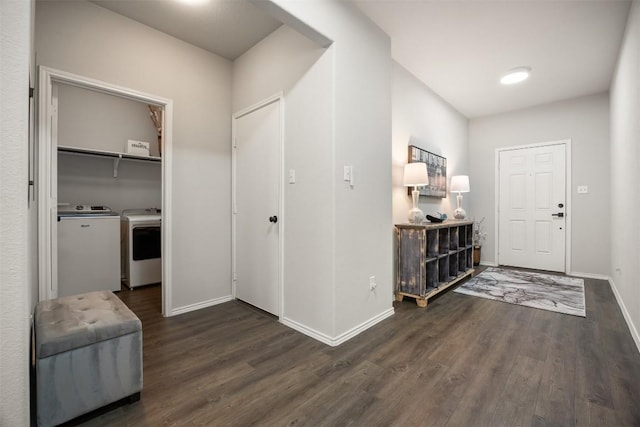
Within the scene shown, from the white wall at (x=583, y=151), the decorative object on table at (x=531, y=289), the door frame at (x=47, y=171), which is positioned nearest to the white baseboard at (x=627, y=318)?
the decorative object on table at (x=531, y=289)

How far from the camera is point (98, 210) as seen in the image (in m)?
3.53

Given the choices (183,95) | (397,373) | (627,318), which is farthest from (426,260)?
(183,95)

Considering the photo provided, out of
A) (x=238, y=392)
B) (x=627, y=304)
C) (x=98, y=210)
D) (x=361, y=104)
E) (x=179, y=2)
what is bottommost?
(x=238, y=392)

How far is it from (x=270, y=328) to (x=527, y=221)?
465 cm

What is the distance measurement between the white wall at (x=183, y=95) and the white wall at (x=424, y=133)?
1941 mm

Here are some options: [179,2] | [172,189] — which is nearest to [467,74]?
[179,2]

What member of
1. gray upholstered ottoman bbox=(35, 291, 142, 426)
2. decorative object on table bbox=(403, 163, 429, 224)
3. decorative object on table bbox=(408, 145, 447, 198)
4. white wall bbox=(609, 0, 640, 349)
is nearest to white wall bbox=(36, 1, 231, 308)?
gray upholstered ottoman bbox=(35, 291, 142, 426)

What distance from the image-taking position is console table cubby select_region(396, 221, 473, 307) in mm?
3002

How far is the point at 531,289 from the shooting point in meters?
3.61

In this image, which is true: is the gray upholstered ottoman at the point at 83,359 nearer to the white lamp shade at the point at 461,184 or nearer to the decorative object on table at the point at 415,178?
the decorative object on table at the point at 415,178

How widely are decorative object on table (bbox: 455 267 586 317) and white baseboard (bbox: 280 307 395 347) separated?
60.3 inches

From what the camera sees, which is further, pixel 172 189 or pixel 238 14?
pixel 172 189

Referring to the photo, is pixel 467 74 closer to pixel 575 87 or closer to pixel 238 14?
pixel 575 87

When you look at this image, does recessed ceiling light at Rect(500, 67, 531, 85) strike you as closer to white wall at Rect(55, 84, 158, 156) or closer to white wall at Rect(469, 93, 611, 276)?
white wall at Rect(469, 93, 611, 276)
